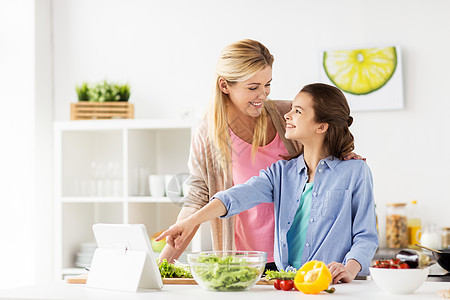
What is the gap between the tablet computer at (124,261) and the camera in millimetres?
1724

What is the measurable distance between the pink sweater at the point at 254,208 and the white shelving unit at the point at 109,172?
1502mm

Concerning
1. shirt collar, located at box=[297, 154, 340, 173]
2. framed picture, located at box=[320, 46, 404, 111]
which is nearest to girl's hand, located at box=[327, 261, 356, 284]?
shirt collar, located at box=[297, 154, 340, 173]

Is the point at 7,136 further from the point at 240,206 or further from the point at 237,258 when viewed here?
the point at 237,258

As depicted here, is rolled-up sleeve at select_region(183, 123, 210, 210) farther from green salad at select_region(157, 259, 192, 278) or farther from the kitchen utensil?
the kitchen utensil

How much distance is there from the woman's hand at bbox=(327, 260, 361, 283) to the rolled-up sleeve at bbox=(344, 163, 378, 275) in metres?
0.04

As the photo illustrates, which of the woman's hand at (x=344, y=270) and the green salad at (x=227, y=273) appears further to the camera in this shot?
the woman's hand at (x=344, y=270)

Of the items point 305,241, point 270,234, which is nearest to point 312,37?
point 270,234

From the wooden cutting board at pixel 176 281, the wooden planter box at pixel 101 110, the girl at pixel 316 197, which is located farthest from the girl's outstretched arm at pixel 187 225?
the wooden planter box at pixel 101 110

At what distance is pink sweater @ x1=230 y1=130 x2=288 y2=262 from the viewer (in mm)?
2457

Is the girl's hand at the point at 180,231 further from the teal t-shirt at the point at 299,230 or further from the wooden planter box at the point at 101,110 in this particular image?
the wooden planter box at the point at 101,110

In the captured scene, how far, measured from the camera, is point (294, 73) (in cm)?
420

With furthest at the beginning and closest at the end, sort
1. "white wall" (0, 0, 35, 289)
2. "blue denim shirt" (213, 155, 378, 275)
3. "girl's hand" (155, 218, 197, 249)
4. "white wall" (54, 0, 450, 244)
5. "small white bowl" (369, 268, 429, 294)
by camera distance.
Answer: "white wall" (0, 0, 35, 289) → "white wall" (54, 0, 450, 244) → "blue denim shirt" (213, 155, 378, 275) → "girl's hand" (155, 218, 197, 249) → "small white bowl" (369, 268, 429, 294)

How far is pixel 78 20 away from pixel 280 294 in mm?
3527

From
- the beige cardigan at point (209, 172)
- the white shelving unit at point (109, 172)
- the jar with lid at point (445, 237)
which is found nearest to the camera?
the beige cardigan at point (209, 172)
